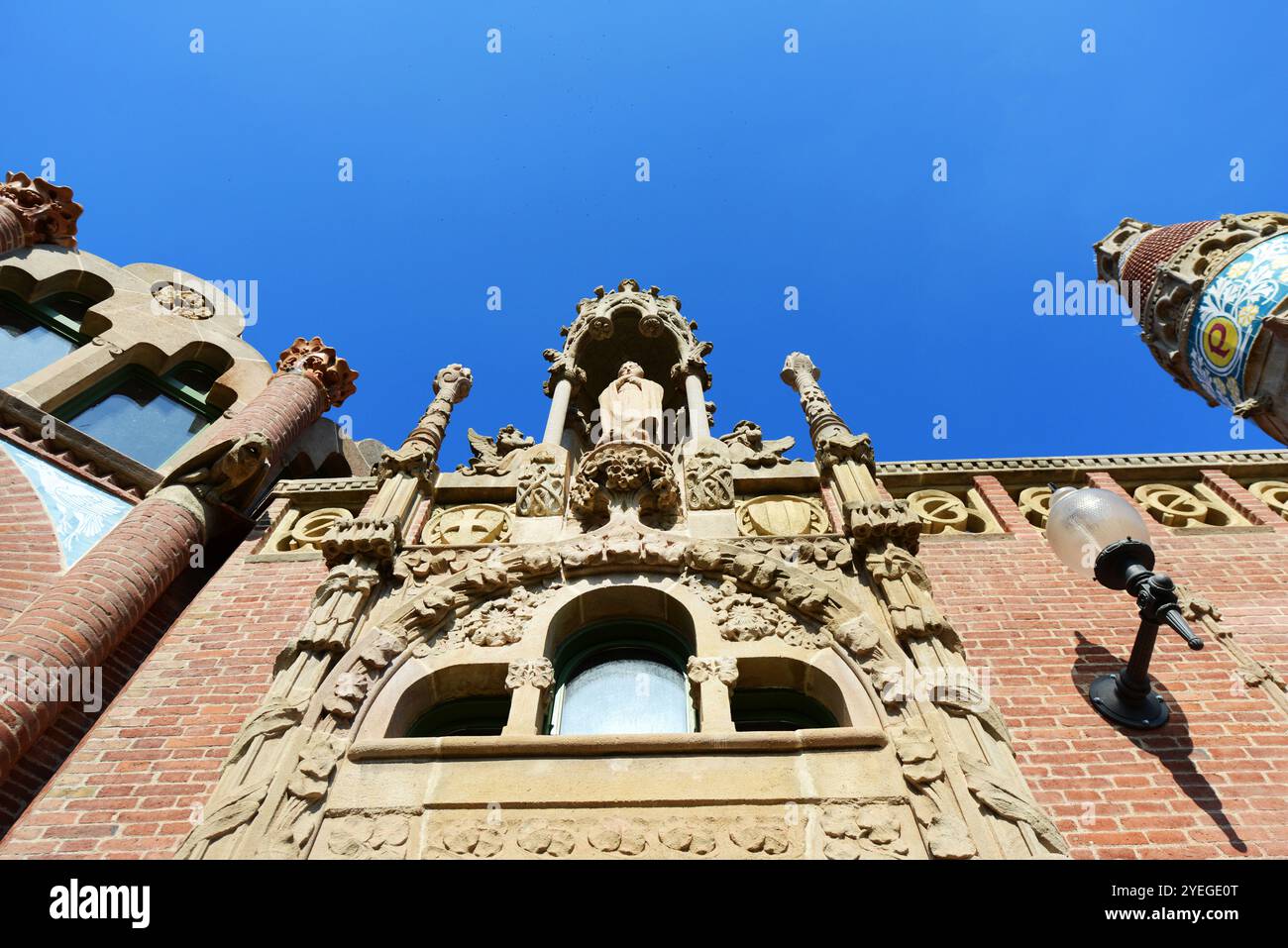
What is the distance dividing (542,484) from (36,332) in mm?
10646

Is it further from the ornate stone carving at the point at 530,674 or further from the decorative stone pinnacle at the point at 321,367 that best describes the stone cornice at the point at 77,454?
the ornate stone carving at the point at 530,674

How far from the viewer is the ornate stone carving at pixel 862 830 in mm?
5379

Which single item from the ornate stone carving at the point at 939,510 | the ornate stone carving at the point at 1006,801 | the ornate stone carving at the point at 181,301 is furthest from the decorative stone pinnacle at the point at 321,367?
the ornate stone carving at the point at 1006,801

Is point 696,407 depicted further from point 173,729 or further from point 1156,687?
A: point 173,729

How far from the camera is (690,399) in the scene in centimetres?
1265

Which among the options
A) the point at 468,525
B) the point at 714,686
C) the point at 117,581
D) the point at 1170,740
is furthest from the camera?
the point at 468,525

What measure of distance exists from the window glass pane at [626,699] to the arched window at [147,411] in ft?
28.9

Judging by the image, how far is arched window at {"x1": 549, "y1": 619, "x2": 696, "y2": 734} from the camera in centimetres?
720

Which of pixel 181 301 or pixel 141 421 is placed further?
pixel 181 301

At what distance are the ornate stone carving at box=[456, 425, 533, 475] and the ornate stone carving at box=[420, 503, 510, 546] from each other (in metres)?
0.61

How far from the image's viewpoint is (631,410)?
1133 centimetres

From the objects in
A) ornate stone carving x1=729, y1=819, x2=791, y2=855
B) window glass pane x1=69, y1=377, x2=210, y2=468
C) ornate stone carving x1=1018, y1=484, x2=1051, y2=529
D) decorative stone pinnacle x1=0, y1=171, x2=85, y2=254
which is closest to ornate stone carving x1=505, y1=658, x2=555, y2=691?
ornate stone carving x1=729, y1=819, x2=791, y2=855

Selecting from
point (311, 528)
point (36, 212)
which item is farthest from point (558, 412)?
point (36, 212)

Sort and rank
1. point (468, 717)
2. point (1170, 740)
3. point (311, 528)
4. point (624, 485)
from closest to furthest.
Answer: point (1170, 740)
point (468, 717)
point (624, 485)
point (311, 528)
